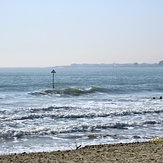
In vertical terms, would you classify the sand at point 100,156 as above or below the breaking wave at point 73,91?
above

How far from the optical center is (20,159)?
34.6ft

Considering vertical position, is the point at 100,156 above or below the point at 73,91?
above

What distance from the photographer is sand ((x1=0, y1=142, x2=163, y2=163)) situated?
395 inches

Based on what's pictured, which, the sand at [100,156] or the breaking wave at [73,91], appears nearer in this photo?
the sand at [100,156]

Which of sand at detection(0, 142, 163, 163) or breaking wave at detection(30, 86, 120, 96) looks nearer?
sand at detection(0, 142, 163, 163)

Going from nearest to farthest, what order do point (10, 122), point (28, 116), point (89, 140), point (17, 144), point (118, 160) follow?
point (118, 160), point (17, 144), point (89, 140), point (10, 122), point (28, 116)

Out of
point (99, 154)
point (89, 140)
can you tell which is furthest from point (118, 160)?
point (89, 140)

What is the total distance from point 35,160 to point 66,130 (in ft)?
20.2

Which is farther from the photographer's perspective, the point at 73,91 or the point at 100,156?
the point at 73,91

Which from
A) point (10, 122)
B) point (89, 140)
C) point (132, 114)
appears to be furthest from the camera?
point (132, 114)

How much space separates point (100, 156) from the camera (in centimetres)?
1064

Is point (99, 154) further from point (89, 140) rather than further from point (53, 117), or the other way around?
point (53, 117)

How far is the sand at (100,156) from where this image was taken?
10.0 metres

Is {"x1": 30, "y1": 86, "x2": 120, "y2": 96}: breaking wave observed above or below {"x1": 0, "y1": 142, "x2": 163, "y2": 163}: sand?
below
